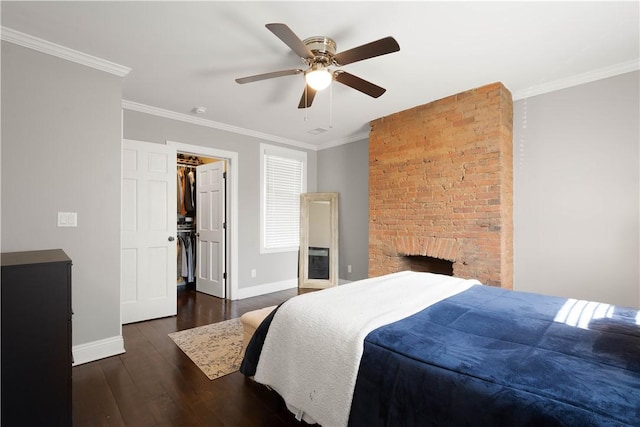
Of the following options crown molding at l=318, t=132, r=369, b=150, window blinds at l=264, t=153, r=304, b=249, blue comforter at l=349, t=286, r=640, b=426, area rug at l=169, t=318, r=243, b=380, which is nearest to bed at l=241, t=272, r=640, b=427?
blue comforter at l=349, t=286, r=640, b=426

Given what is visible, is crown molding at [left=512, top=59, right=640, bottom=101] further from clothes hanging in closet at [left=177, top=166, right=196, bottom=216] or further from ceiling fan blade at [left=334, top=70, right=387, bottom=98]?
clothes hanging in closet at [left=177, top=166, right=196, bottom=216]

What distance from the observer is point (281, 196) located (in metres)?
4.93

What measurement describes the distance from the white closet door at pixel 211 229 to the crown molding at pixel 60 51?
192cm

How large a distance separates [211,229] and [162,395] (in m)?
2.78

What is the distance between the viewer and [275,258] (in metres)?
4.83

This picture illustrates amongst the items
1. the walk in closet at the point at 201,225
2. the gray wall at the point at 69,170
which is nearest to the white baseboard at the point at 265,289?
the walk in closet at the point at 201,225

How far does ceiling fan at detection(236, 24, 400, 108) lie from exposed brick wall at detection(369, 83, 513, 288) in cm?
135

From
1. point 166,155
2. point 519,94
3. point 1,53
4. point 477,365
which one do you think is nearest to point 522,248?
point 519,94

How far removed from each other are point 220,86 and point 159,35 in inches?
33.0

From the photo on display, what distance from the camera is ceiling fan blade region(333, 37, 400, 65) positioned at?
1.74 meters

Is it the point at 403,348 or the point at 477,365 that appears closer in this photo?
the point at 477,365

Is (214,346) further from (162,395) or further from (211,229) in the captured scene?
(211,229)

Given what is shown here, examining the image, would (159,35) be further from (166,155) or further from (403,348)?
(403,348)

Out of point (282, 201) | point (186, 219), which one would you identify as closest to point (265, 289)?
point (282, 201)
